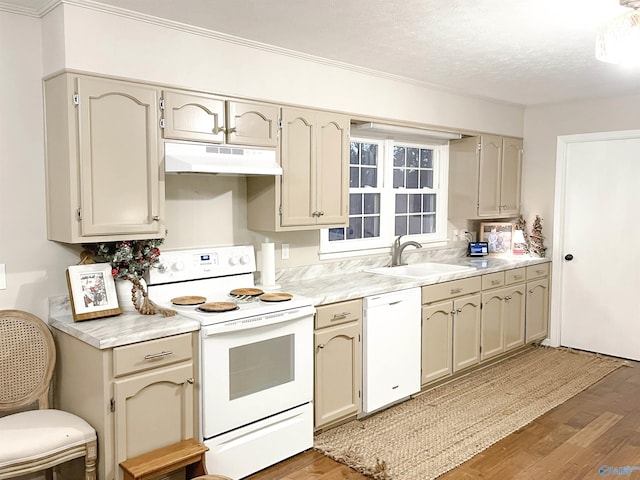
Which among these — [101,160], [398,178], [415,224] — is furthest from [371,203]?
[101,160]

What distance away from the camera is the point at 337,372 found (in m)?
3.48

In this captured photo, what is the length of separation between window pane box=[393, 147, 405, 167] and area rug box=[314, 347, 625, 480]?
1859 millimetres

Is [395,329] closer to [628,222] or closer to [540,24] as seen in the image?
[540,24]

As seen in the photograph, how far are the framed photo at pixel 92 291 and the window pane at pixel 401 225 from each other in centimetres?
267

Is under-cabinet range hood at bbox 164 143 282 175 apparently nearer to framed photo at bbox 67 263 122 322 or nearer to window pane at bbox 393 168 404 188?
framed photo at bbox 67 263 122 322

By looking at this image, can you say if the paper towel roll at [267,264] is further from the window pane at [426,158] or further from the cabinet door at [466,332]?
the window pane at [426,158]

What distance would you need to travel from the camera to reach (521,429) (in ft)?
11.8

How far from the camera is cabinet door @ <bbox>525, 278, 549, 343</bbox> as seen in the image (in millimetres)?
5258

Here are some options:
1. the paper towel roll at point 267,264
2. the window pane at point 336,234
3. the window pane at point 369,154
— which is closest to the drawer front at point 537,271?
the window pane at point 369,154

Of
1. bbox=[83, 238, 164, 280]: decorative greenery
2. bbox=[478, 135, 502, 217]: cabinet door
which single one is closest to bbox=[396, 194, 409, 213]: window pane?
bbox=[478, 135, 502, 217]: cabinet door

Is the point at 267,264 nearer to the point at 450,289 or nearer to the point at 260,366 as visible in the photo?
the point at 260,366

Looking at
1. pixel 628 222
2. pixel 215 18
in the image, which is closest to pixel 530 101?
pixel 628 222

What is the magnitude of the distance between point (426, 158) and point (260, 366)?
2877 mm

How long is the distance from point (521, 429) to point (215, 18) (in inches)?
121
